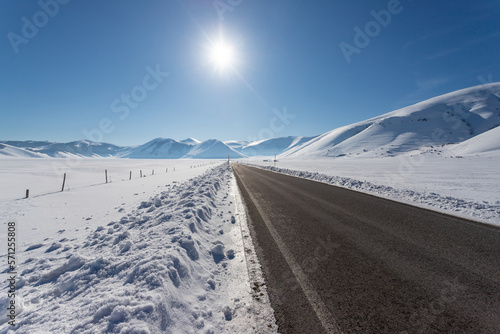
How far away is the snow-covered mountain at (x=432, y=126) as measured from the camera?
389 ft

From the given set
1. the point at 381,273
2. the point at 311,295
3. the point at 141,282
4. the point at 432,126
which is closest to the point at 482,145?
the point at 432,126

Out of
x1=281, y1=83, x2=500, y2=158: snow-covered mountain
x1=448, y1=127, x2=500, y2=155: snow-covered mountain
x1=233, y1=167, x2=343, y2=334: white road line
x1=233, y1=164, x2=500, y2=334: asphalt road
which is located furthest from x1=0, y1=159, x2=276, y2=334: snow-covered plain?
x1=281, y1=83, x2=500, y2=158: snow-covered mountain

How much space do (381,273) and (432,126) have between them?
174213 mm

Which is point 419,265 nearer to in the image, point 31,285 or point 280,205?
point 280,205

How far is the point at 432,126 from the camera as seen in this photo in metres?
133

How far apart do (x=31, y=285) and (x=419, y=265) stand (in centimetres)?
685

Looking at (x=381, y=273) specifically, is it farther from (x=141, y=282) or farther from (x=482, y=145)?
(x=482, y=145)

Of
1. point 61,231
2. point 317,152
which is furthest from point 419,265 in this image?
point 317,152

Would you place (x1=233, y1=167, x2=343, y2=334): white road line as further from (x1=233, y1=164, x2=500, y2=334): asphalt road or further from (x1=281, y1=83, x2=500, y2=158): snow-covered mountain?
(x1=281, y1=83, x2=500, y2=158): snow-covered mountain

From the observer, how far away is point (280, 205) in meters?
9.23

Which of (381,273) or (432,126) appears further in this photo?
(432,126)

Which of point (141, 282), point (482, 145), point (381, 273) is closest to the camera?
point (141, 282)

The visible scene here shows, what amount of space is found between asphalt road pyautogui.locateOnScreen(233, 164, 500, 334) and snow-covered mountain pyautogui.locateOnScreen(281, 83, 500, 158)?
11479 cm

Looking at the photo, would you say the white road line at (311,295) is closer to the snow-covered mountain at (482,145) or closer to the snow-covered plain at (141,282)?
the snow-covered plain at (141,282)
